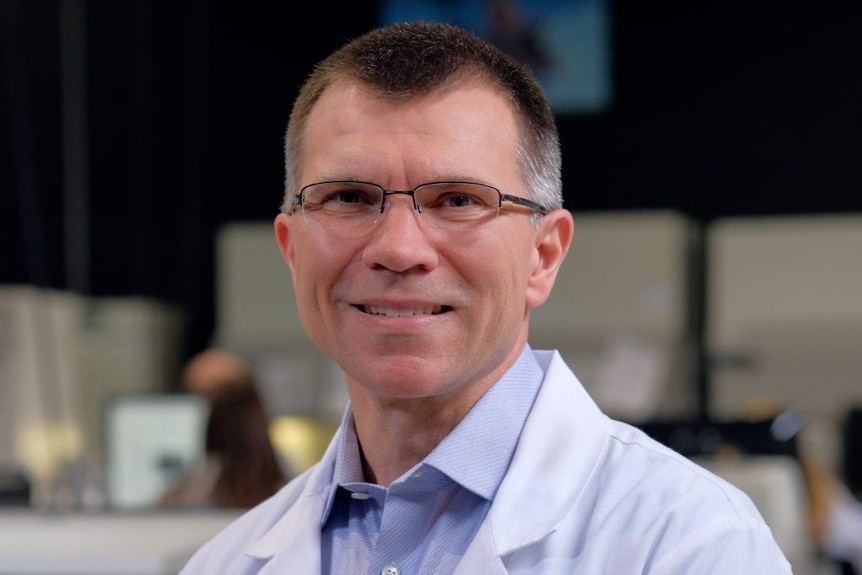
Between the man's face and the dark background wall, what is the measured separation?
13.9ft

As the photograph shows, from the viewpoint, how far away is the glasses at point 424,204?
1008mm

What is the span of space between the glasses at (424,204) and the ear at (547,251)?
0.06 meters

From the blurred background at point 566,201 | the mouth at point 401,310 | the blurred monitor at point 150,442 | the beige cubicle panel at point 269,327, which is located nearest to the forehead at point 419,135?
the mouth at point 401,310

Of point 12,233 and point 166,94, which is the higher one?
point 166,94

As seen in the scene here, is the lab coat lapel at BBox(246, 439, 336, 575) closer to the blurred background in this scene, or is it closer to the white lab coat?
the white lab coat

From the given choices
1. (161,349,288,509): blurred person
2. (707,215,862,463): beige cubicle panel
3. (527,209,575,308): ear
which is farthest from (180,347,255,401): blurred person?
(707,215,862,463): beige cubicle panel

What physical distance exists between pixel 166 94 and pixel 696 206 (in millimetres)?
2470

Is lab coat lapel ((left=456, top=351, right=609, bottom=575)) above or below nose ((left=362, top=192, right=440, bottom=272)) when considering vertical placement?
below

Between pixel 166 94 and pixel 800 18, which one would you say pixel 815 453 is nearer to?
pixel 800 18

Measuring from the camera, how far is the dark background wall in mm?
5293

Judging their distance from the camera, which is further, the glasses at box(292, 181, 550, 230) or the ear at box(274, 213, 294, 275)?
the ear at box(274, 213, 294, 275)

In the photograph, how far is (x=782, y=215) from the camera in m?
5.20

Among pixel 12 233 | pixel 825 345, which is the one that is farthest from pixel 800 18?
pixel 12 233

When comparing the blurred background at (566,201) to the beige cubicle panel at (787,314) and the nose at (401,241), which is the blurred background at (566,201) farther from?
the nose at (401,241)
